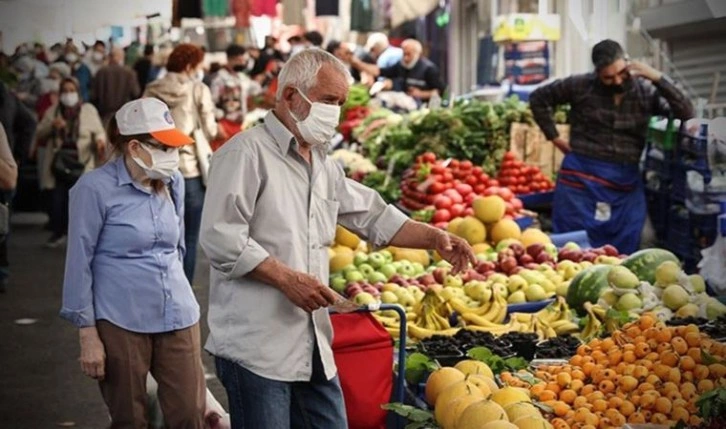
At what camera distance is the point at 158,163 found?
5402 mm

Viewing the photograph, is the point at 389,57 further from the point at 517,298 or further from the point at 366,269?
the point at 517,298

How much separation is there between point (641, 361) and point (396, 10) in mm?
11817

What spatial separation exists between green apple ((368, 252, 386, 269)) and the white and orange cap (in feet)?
12.1

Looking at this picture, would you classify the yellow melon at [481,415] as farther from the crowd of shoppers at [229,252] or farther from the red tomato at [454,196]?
the red tomato at [454,196]

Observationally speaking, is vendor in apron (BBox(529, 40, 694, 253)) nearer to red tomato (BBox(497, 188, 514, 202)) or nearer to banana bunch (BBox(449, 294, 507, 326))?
red tomato (BBox(497, 188, 514, 202))

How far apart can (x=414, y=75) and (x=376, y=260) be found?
8971 mm

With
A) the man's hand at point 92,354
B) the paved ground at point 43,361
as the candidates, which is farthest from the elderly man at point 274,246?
the paved ground at point 43,361

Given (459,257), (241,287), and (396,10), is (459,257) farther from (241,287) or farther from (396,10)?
(396,10)

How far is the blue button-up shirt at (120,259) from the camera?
5.23m

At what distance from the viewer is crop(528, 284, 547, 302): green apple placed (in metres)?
7.66

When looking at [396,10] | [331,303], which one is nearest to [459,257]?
[331,303]

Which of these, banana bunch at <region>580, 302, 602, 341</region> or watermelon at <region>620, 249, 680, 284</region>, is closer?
banana bunch at <region>580, 302, 602, 341</region>

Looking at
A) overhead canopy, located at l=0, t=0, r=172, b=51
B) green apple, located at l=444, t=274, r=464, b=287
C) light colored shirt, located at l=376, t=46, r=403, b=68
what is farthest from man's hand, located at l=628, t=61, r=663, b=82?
light colored shirt, located at l=376, t=46, r=403, b=68

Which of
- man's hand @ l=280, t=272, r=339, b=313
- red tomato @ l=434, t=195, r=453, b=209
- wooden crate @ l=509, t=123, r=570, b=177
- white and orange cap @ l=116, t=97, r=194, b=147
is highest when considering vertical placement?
white and orange cap @ l=116, t=97, r=194, b=147
